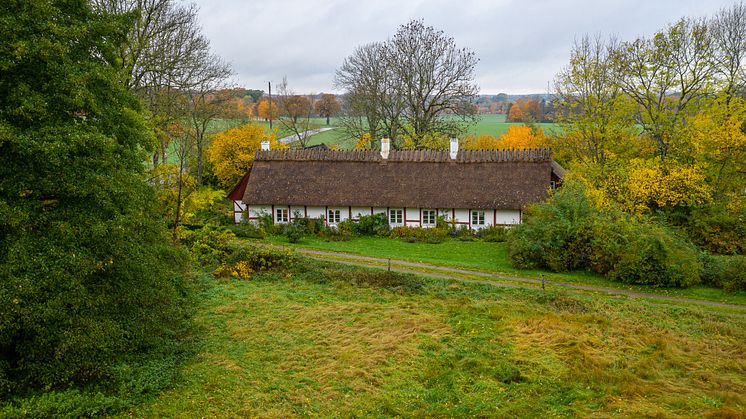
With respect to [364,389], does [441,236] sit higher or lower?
higher

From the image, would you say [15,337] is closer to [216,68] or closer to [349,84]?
[216,68]

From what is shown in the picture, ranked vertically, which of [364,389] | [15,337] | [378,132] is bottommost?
[364,389]

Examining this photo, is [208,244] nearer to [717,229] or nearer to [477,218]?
[477,218]

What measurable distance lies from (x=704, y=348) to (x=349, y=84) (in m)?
35.4

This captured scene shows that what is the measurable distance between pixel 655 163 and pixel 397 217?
1418 centimetres

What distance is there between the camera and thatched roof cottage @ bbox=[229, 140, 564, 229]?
1233 inches

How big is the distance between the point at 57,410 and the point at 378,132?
129 ft

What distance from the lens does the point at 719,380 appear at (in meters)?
13.0

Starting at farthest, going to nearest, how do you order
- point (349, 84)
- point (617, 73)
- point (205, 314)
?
1. point (349, 84)
2. point (617, 73)
3. point (205, 314)

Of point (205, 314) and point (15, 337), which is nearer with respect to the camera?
point (15, 337)

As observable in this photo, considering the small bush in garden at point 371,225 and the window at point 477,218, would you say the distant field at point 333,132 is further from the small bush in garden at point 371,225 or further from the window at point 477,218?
the small bush in garden at point 371,225

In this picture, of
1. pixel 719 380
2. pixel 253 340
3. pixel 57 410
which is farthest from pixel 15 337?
pixel 719 380

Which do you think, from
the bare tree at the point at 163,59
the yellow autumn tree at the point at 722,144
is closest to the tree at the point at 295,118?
the bare tree at the point at 163,59

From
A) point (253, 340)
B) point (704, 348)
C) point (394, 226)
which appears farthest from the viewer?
point (394, 226)
